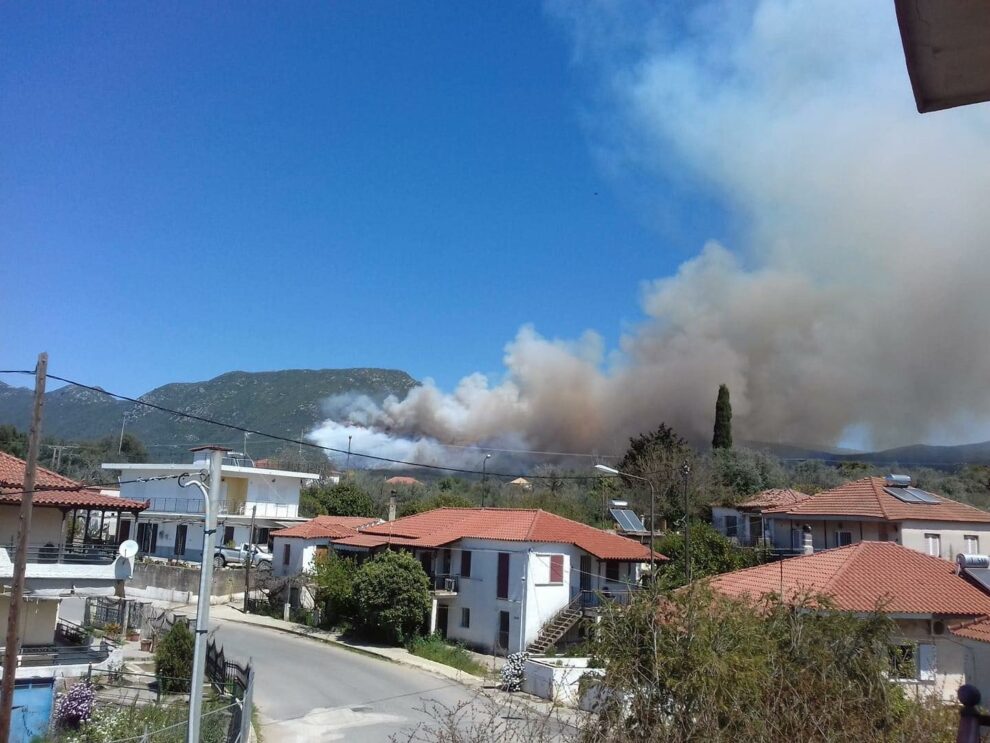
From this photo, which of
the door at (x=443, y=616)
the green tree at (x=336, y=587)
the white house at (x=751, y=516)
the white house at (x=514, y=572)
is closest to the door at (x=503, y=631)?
the white house at (x=514, y=572)

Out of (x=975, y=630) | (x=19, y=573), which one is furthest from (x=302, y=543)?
(x=975, y=630)

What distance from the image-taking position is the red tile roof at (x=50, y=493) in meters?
21.4

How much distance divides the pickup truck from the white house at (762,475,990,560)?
25.7 metres

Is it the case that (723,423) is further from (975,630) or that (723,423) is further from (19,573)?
(19,573)

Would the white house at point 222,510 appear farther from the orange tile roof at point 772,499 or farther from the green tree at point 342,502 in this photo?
the orange tile roof at point 772,499

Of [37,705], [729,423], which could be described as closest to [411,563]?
[37,705]

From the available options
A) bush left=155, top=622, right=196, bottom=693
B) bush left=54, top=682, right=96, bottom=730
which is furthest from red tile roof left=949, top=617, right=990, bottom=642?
bush left=54, top=682, right=96, bottom=730

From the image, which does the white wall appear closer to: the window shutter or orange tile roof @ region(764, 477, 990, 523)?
orange tile roof @ region(764, 477, 990, 523)

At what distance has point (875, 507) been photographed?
3123 cm

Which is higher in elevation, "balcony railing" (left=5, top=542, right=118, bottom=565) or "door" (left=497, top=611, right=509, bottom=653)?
"balcony railing" (left=5, top=542, right=118, bottom=565)

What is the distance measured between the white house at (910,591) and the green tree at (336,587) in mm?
15573

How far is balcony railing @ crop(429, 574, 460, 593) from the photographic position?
31.7m

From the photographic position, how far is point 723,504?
1833 inches

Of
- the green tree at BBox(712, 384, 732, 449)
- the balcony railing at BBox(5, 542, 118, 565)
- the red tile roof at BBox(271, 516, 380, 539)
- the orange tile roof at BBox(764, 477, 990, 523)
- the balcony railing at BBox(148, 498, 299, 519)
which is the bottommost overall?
the balcony railing at BBox(5, 542, 118, 565)
